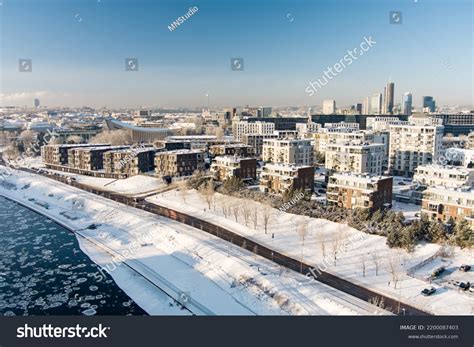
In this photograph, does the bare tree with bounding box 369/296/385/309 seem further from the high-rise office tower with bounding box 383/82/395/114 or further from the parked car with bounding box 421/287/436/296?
the high-rise office tower with bounding box 383/82/395/114

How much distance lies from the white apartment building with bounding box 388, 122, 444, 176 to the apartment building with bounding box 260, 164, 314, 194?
35.6ft

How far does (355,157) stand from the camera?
27.2 metres

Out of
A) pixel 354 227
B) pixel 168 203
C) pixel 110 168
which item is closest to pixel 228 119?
pixel 110 168

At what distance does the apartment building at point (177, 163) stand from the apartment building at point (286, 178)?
8238mm

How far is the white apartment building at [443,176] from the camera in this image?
21016 mm

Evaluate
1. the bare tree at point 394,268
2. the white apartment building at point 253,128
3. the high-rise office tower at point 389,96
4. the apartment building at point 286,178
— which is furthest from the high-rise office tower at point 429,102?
the bare tree at point 394,268

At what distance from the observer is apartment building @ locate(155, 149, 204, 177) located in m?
30.7

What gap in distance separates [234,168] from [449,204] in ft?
44.3

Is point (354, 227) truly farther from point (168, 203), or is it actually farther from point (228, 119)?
point (228, 119)

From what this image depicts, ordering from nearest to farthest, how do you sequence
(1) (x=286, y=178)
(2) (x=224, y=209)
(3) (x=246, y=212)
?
(3) (x=246, y=212), (2) (x=224, y=209), (1) (x=286, y=178)

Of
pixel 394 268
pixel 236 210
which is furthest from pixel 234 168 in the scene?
pixel 394 268

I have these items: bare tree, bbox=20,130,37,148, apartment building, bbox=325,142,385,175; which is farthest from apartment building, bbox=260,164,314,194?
bare tree, bbox=20,130,37,148

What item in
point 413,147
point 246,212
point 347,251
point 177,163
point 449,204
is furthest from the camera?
point 413,147

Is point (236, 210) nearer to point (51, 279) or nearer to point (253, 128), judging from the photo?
point (51, 279)
